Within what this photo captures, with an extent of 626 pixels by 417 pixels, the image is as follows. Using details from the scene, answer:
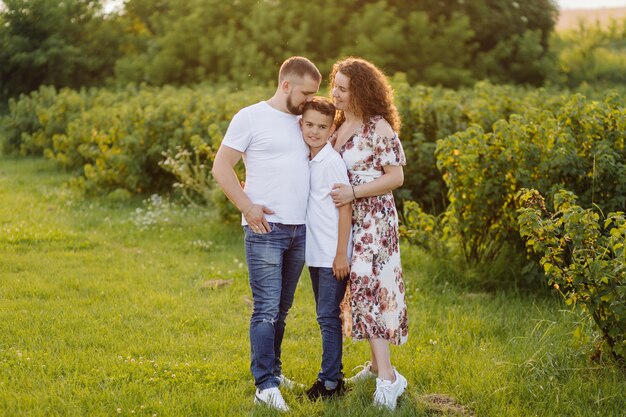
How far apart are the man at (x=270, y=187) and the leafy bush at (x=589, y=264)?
135 cm

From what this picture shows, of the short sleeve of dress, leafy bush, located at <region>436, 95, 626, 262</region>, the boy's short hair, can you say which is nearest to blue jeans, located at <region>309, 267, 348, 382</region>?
the short sleeve of dress

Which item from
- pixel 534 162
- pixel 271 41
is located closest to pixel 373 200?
pixel 534 162

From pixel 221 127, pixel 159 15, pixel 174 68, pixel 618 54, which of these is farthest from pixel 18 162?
pixel 618 54

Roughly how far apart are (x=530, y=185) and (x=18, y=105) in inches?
552

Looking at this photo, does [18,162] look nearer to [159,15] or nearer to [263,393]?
[263,393]

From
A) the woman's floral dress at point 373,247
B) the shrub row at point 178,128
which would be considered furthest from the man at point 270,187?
the shrub row at point 178,128

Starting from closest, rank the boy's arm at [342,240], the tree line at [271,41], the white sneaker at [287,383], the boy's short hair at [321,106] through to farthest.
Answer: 1. the boy's short hair at [321,106]
2. the boy's arm at [342,240]
3. the white sneaker at [287,383]
4. the tree line at [271,41]

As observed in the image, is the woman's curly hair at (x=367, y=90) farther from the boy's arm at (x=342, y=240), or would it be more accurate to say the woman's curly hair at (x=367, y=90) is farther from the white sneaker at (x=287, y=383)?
the white sneaker at (x=287, y=383)

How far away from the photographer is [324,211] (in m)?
4.21

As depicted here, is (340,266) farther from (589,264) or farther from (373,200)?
(589,264)

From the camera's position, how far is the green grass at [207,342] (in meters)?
4.32

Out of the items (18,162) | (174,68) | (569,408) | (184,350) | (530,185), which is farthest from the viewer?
(174,68)

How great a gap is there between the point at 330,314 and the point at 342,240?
424 millimetres

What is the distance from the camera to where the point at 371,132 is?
426 cm
